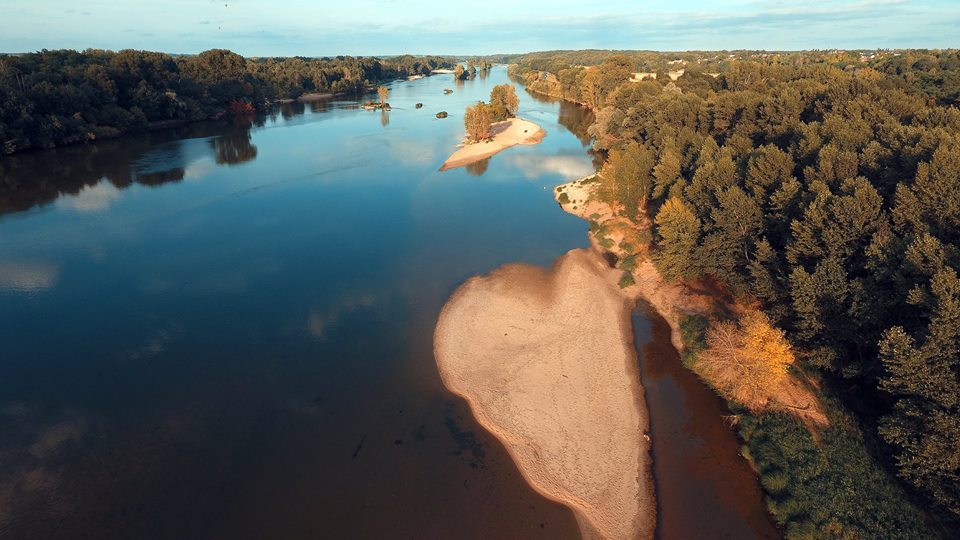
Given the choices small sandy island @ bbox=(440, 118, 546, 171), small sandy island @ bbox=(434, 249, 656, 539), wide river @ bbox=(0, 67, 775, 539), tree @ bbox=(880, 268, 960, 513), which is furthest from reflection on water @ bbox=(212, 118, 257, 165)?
tree @ bbox=(880, 268, 960, 513)

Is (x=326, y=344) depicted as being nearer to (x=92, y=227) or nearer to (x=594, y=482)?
(x=594, y=482)

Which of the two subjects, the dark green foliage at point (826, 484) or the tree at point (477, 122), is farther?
the tree at point (477, 122)

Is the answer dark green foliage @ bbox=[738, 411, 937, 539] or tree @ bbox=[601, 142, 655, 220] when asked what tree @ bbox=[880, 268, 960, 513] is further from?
tree @ bbox=[601, 142, 655, 220]

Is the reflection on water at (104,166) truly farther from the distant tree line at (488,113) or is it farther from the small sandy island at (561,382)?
the small sandy island at (561,382)

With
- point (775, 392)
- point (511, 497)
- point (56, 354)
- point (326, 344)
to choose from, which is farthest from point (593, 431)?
point (56, 354)

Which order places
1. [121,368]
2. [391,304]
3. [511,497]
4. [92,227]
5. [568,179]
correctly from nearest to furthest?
[511,497], [121,368], [391,304], [92,227], [568,179]

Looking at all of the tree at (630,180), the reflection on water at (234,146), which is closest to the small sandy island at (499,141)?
the tree at (630,180)

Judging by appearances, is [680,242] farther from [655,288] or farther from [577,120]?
[577,120]

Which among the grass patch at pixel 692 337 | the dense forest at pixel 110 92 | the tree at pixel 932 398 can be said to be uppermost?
the dense forest at pixel 110 92
